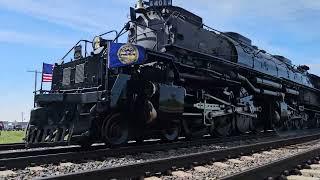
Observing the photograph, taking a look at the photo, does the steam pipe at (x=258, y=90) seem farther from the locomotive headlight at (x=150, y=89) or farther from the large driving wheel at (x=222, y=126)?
the locomotive headlight at (x=150, y=89)

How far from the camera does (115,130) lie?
10.2 m

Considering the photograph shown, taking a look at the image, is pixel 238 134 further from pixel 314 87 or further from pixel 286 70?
pixel 314 87

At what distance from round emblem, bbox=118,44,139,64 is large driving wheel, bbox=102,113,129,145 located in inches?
53.3

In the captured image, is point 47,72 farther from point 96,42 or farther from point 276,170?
point 276,170

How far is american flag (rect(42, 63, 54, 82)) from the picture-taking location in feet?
37.8

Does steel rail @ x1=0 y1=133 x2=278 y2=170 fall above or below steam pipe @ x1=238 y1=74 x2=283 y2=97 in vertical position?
below

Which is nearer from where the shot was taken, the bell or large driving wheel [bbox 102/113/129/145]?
large driving wheel [bbox 102/113/129/145]

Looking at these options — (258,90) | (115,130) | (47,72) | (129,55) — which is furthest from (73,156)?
(258,90)

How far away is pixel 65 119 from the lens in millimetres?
9844

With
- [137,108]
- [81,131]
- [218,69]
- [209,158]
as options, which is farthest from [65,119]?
[218,69]

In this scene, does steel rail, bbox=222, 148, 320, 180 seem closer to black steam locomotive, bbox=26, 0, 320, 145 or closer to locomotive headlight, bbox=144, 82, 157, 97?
black steam locomotive, bbox=26, 0, 320, 145

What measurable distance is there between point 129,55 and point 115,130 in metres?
1.88

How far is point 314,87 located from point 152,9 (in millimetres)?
17216

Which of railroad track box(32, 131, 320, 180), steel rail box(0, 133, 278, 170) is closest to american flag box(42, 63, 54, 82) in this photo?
steel rail box(0, 133, 278, 170)
